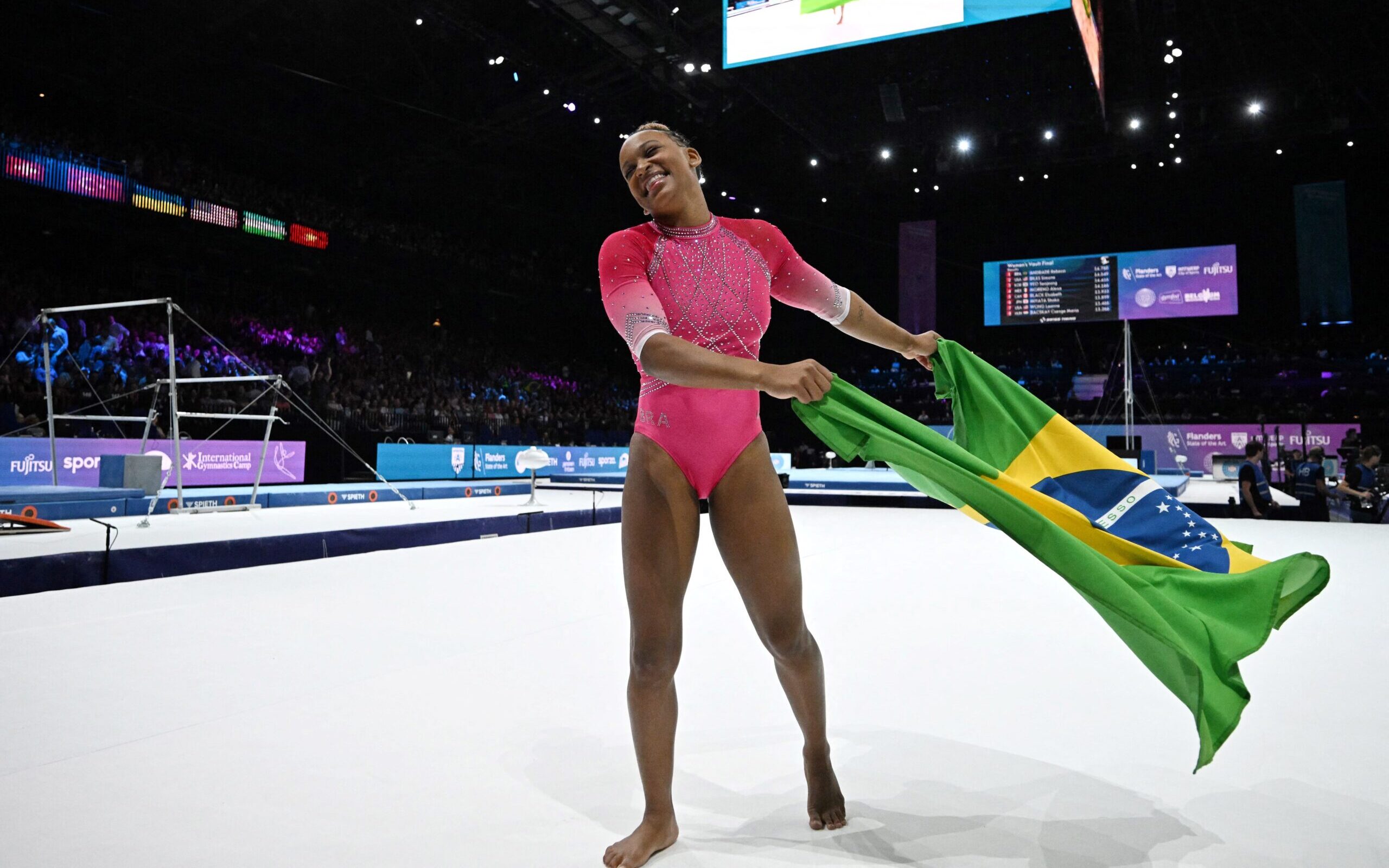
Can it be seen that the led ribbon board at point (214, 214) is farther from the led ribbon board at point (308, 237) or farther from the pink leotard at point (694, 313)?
the pink leotard at point (694, 313)

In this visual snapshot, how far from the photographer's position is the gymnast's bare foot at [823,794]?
167cm

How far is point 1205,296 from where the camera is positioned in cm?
1559

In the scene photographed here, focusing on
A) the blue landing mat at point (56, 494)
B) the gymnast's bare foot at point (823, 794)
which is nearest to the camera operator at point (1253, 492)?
the gymnast's bare foot at point (823, 794)

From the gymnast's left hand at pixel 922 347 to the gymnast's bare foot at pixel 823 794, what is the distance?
98 centimetres

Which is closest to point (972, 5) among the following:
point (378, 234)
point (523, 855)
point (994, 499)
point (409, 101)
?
point (994, 499)

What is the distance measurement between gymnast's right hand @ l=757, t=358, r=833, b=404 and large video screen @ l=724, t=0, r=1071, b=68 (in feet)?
22.7

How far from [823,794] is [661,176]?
1349 millimetres

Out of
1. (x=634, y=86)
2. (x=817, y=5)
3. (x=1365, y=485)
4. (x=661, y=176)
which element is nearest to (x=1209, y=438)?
(x=1365, y=485)

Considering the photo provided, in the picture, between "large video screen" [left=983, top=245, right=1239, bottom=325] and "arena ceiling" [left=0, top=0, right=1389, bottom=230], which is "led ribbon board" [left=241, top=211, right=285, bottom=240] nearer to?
→ "arena ceiling" [left=0, top=0, right=1389, bottom=230]

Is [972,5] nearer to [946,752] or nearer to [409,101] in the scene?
[946,752]

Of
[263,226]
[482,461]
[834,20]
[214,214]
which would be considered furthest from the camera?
[263,226]

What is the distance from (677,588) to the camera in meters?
1.69

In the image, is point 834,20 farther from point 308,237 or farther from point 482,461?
point 308,237

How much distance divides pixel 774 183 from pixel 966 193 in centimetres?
431
